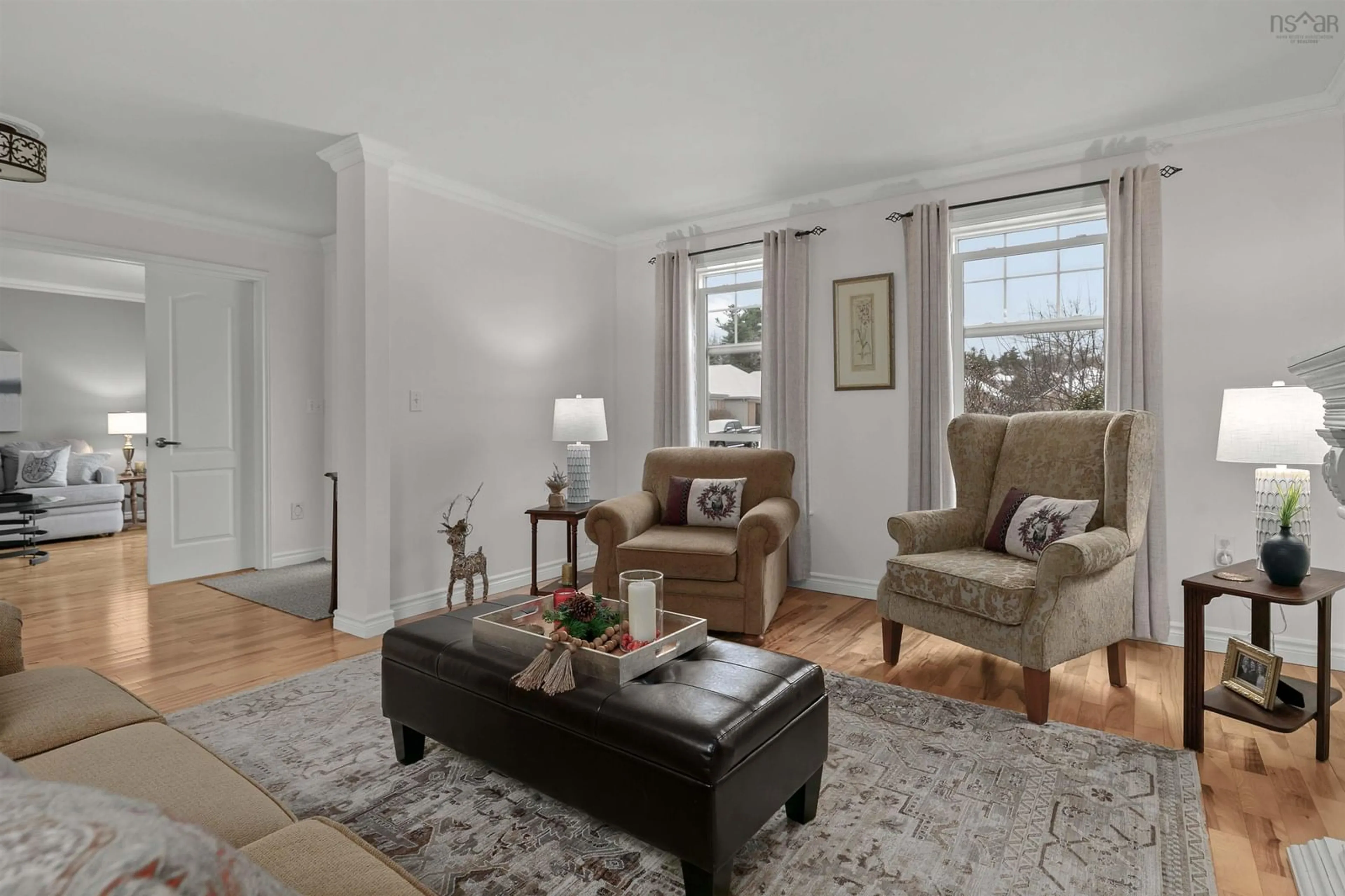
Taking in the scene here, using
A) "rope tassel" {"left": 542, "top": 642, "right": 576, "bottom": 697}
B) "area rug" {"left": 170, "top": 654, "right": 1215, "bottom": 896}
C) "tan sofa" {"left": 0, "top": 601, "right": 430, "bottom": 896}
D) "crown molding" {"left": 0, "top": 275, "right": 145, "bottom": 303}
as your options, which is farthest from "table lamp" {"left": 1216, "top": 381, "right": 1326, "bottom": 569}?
"crown molding" {"left": 0, "top": 275, "right": 145, "bottom": 303}

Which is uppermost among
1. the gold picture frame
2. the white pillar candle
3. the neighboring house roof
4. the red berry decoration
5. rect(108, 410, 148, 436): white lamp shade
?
the neighboring house roof

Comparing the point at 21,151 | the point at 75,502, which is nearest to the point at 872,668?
the point at 21,151

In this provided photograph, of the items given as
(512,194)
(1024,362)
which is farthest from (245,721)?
(1024,362)

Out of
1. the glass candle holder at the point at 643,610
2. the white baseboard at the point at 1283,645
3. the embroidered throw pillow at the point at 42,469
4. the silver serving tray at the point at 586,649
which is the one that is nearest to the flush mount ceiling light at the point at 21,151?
the silver serving tray at the point at 586,649

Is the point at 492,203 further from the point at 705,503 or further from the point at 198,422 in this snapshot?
the point at 198,422

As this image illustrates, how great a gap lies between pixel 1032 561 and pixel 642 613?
6.03ft

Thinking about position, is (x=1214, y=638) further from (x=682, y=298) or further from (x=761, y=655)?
(x=682, y=298)

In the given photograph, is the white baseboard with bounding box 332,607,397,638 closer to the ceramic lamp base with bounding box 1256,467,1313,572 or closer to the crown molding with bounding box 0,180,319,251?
the crown molding with bounding box 0,180,319,251

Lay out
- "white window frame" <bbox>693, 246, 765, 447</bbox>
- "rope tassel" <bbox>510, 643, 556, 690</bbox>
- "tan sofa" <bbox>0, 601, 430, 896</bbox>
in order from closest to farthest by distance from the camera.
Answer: "tan sofa" <bbox>0, 601, 430, 896</bbox>
"rope tassel" <bbox>510, 643, 556, 690</bbox>
"white window frame" <bbox>693, 246, 765, 447</bbox>

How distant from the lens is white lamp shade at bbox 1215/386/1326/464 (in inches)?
94.9

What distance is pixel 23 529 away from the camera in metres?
5.77

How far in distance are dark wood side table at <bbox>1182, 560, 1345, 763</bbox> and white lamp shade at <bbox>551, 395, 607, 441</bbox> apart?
3.11m

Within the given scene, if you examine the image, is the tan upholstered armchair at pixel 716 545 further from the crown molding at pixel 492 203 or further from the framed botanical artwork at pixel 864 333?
the crown molding at pixel 492 203

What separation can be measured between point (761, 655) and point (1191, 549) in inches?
104
